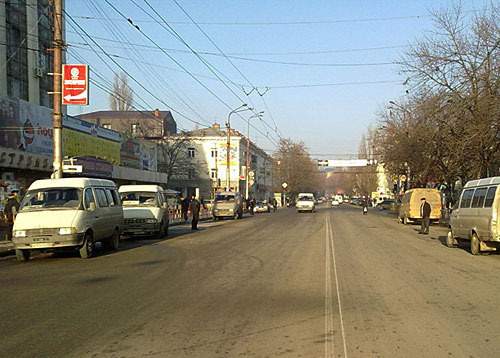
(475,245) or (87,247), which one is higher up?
(87,247)

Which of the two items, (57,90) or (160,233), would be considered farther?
(160,233)

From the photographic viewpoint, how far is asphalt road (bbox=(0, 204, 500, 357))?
5.82 meters

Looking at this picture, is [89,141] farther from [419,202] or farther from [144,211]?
[419,202]

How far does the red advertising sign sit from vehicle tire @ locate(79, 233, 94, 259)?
636 cm

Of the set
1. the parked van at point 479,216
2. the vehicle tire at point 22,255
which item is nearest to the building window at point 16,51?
the vehicle tire at point 22,255

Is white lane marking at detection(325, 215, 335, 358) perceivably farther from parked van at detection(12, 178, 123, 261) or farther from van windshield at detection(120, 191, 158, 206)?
van windshield at detection(120, 191, 158, 206)

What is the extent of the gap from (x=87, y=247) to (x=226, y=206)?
992 inches

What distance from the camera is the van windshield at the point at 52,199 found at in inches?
551

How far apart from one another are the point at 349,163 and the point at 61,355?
78.2 m

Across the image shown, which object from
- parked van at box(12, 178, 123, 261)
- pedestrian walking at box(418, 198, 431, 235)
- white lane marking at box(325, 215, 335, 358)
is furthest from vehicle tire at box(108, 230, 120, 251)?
pedestrian walking at box(418, 198, 431, 235)

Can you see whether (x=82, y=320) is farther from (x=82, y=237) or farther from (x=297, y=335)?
(x=82, y=237)

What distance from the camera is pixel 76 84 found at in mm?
18703

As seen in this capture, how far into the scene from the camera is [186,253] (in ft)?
51.3

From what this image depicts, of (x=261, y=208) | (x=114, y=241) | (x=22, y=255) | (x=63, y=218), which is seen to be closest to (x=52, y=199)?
(x=63, y=218)
